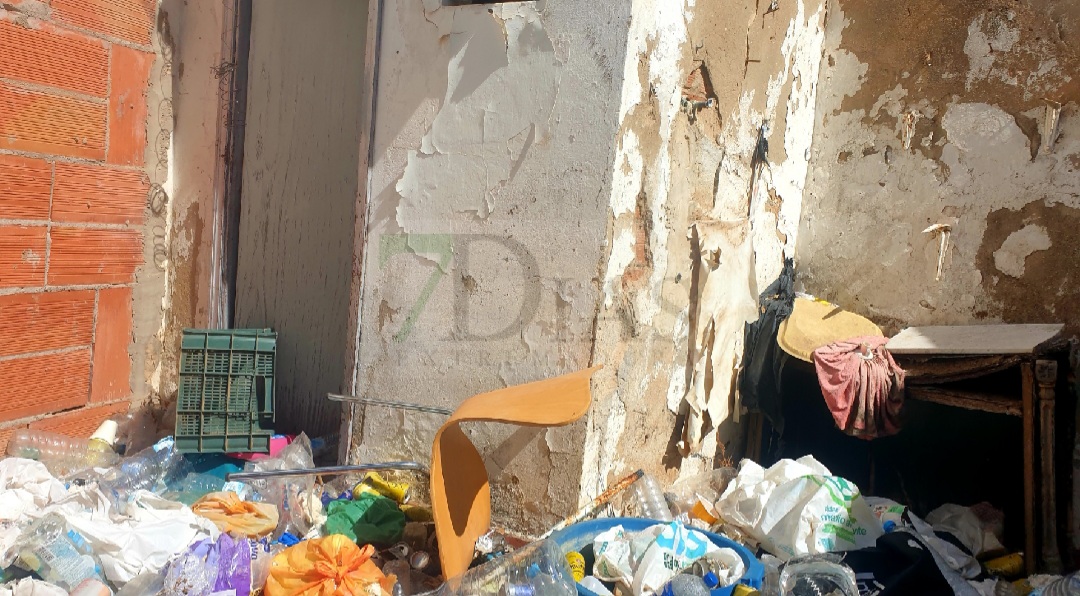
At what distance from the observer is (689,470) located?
12.7ft

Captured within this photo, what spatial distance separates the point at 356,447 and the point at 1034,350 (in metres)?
3.16

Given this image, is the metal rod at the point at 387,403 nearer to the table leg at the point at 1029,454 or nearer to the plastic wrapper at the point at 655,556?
the plastic wrapper at the point at 655,556

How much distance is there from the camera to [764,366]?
407 cm

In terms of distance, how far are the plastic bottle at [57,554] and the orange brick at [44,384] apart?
92 centimetres

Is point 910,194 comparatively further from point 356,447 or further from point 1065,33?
point 356,447

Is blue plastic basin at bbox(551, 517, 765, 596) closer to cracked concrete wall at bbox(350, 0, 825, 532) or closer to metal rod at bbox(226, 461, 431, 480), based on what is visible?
cracked concrete wall at bbox(350, 0, 825, 532)

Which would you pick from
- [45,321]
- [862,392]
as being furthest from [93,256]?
[862,392]

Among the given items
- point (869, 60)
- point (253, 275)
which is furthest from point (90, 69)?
point (869, 60)

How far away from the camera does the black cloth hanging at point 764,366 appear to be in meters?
4.07

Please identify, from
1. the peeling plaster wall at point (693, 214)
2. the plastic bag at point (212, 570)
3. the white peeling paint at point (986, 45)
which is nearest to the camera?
the plastic bag at point (212, 570)

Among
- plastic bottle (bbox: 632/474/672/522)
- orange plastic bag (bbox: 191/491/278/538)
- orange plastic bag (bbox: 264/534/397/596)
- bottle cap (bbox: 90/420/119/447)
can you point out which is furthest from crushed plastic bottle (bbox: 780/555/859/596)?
bottle cap (bbox: 90/420/119/447)

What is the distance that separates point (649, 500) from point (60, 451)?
2820mm

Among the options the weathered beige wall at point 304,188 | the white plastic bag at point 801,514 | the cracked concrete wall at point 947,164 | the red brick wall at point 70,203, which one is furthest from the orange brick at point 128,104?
the cracked concrete wall at point 947,164

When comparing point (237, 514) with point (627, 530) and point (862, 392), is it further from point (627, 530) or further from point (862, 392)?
point (862, 392)
